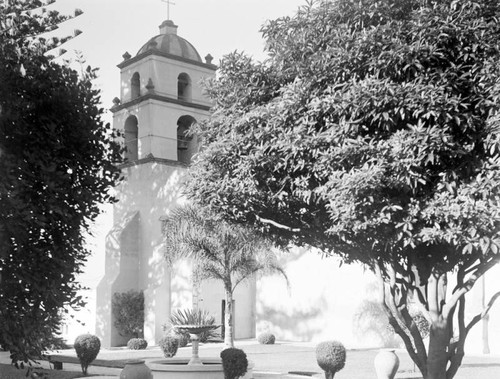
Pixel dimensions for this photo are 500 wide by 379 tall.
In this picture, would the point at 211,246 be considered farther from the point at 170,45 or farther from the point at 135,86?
the point at 170,45

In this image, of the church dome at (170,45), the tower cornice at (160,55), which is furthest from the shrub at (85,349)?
the church dome at (170,45)

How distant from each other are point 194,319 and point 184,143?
33.8 feet

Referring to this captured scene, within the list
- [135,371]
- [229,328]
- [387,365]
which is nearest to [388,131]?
[135,371]

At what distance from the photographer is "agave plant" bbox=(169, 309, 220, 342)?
85.8 feet

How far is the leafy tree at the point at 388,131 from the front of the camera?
9.02m

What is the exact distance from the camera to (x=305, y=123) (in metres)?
9.69

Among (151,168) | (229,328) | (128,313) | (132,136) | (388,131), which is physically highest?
(132,136)

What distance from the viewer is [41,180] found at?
782 centimetres

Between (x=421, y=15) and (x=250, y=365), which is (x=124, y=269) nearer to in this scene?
(x=250, y=365)

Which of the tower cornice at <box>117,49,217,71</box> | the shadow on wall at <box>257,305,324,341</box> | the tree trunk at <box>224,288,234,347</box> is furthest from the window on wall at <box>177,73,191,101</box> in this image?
the tree trunk at <box>224,288,234,347</box>

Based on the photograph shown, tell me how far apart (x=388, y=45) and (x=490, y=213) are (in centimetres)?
246

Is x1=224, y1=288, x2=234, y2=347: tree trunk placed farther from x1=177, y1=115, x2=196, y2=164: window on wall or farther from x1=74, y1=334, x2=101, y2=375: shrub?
x1=177, y1=115, x2=196, y2=164: window on wall

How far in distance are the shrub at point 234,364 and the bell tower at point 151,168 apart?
15.7 m

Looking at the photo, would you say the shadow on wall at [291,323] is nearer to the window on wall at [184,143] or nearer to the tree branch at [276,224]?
the window on wall at [184,143]
